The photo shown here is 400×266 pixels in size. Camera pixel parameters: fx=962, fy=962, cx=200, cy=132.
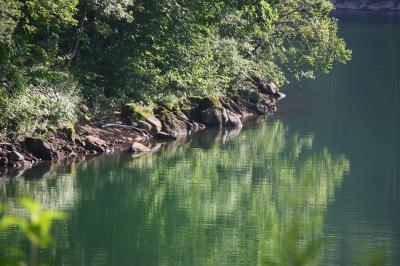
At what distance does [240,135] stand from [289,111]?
7.17 metres

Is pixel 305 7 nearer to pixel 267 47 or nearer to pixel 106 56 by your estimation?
pixel 267 47

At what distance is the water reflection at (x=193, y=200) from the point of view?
17547 millimetres

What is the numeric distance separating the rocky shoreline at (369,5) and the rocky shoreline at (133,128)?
224 ft

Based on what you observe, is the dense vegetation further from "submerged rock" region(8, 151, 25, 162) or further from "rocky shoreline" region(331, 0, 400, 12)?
"rocky shoreline" region(331, 0, 400, 12)

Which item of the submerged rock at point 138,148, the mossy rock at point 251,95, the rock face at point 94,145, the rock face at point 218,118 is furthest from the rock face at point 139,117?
the mossy rock at point 251,95

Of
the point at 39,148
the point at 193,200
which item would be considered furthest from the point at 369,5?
the point at 193,200

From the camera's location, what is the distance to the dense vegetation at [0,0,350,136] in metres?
26.4

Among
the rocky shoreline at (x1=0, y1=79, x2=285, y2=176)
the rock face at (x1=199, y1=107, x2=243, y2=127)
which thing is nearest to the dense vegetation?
the rocky shoreline at (x1=0, y1=79, x2=285, y2=176)

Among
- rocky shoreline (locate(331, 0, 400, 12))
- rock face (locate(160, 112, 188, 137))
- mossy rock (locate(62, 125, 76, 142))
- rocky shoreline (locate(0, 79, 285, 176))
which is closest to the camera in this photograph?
rocky shoreline (locate(0, 79, 285, 176))

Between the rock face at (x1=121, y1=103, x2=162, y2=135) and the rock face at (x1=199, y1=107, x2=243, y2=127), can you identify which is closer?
the rock face at (x1=121, y1=103, x2=162, y2=135)

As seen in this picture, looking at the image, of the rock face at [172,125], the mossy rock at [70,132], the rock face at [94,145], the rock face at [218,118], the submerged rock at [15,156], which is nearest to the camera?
the submerged rock at [15,156]

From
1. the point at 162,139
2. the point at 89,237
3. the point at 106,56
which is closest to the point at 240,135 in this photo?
the point at 162,139

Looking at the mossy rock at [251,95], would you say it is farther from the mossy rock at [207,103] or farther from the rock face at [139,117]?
the rock face at [139,117]

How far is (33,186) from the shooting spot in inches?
906
